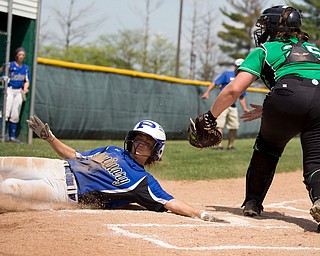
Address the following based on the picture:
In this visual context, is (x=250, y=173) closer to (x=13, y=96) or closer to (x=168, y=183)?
(x=168, y=183)

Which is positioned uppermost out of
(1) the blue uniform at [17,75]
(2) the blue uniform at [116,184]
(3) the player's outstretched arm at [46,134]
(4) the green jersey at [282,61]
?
(4) the green jersey at [282,61]

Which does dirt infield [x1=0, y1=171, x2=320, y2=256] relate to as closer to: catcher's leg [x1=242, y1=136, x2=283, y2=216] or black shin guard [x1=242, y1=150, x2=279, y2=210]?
catcher's leg [x1=242, y1=136, x2=283, y2=216]

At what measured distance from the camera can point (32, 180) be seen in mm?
6055

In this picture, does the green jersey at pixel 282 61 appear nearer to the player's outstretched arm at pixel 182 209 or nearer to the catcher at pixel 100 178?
the catcher at pixel 100 178

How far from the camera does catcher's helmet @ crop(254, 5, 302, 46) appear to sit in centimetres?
622

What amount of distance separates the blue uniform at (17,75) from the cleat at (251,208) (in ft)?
27.5

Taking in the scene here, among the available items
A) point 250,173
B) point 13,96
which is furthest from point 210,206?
point 13,96

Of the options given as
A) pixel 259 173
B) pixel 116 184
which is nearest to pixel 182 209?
pixel 116 184

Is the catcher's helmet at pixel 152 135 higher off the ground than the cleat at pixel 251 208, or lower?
higher

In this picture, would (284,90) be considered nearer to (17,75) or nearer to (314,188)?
(314,188)

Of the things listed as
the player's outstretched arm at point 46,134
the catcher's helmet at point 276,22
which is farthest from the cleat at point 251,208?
the player's outstretched arm at point 46,134

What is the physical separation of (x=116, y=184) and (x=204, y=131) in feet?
3.44

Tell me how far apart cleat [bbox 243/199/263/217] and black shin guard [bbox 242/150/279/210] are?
43mm

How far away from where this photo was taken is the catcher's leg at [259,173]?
648cm
